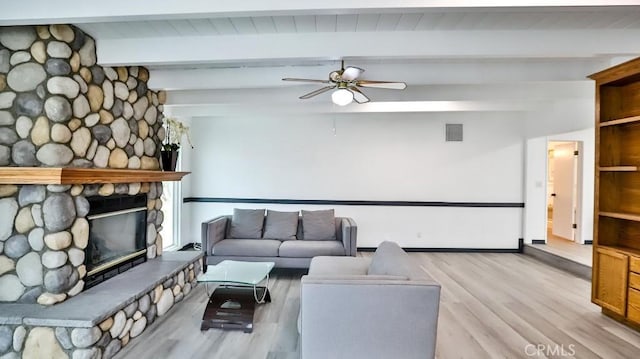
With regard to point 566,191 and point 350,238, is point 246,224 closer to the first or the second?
point 350,238

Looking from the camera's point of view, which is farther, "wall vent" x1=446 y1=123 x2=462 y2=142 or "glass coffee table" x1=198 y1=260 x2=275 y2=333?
"wall vent" x1=446 y1=123 x2=462 y2=142

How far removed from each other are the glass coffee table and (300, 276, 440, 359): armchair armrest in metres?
1.01

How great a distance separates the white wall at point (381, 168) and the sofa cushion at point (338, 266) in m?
2.34

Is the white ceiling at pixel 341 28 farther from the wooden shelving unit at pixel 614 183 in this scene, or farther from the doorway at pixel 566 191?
the doorway at pixel 566 191

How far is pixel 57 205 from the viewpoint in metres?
2.43

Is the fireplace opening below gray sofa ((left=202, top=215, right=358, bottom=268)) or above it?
above

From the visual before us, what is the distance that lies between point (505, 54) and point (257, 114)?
3836 millimetres

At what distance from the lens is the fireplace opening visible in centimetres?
280

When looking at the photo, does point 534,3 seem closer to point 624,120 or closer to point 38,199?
point 624,120

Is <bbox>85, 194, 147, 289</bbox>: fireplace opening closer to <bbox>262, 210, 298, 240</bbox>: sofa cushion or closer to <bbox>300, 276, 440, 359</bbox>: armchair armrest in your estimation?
<bbox>262, 210, 298, 240</bbox>: sofa cushion

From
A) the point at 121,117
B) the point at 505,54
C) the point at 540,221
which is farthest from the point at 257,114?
the point at 540,221

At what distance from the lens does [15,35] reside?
95.7 inches

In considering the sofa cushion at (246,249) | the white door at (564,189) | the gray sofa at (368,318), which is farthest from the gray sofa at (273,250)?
the white door at (564,189)

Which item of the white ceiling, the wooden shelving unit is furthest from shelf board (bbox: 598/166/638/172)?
the white ceiling
